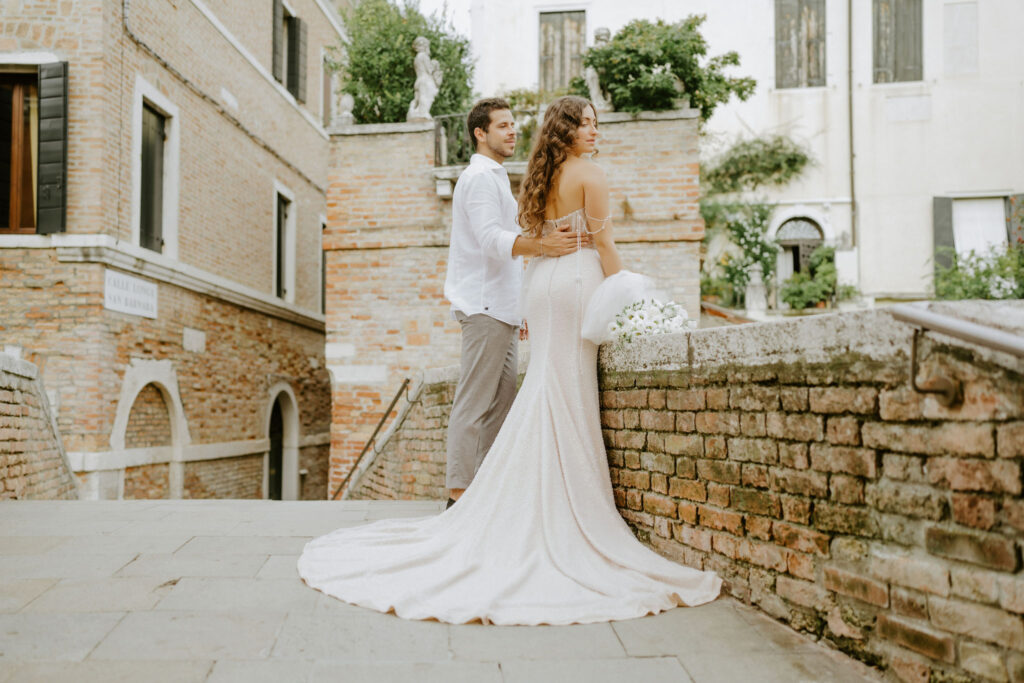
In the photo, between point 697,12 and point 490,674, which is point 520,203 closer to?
point 490,674

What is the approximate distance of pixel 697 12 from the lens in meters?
15.6

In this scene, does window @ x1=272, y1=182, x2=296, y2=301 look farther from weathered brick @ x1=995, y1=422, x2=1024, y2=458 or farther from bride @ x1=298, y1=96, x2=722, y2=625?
weathered brick @ x1=995, y1=422, x2=1024, y2=458

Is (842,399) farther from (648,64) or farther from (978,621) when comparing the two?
(648,64)

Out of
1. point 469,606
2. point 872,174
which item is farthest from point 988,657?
point 872,174

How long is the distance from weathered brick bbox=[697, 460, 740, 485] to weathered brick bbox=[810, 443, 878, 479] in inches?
16.3

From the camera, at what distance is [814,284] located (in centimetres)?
1451

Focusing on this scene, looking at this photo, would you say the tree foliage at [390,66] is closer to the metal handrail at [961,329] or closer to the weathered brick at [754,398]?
the weathered brick at [754,398]

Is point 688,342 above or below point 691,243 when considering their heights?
below

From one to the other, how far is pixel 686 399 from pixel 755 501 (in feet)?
1.72

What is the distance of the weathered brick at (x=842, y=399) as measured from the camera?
7.43 ft

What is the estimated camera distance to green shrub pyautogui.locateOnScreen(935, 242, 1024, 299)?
12.8 meters

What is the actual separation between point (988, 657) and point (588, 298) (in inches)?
77.9

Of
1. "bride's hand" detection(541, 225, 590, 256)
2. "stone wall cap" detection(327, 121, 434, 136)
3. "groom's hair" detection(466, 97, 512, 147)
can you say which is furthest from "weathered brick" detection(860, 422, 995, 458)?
"stone wall cap" detection(327, 121, 434, 136)

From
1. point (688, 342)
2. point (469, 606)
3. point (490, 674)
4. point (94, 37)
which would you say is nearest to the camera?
point (490, 674)
